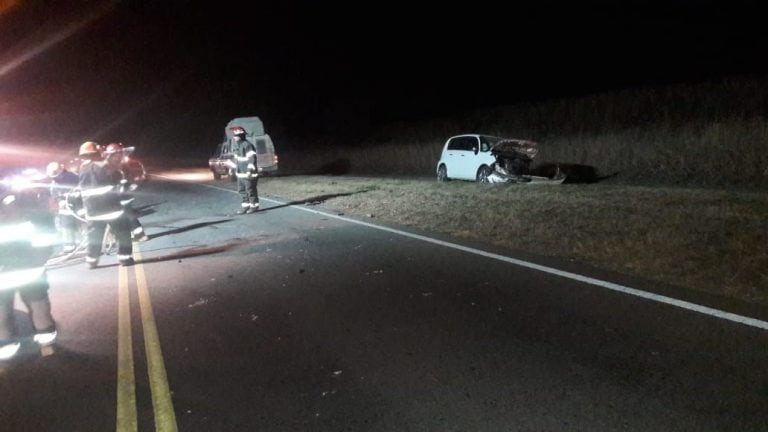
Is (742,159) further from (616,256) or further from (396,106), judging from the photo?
(396,106)

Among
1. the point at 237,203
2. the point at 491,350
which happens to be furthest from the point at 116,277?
the point at 237,203

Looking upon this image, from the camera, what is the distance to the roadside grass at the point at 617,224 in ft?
24.6

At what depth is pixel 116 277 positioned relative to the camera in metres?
9.23

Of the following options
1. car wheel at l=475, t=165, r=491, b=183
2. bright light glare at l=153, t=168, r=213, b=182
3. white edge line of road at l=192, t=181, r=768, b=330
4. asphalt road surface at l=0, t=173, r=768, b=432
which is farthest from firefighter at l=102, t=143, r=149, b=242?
bright light glare at l=153, t=168, r=213, b=182

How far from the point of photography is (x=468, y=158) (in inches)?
814

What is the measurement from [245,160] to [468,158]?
802 centimetres

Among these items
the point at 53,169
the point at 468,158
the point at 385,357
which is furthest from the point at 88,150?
the point at 468,158

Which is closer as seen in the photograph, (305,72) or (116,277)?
(116,277)

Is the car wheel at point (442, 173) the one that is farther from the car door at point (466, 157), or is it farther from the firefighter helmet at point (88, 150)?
the firefighter helmet at point (88, 150)

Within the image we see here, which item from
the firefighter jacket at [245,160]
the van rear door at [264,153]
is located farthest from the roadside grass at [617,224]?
the van rear door at [264,153]

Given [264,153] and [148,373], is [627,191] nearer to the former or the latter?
[148,373]

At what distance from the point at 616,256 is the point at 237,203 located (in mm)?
12533

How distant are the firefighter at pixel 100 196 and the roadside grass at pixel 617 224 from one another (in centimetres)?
543

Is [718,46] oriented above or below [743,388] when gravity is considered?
above
